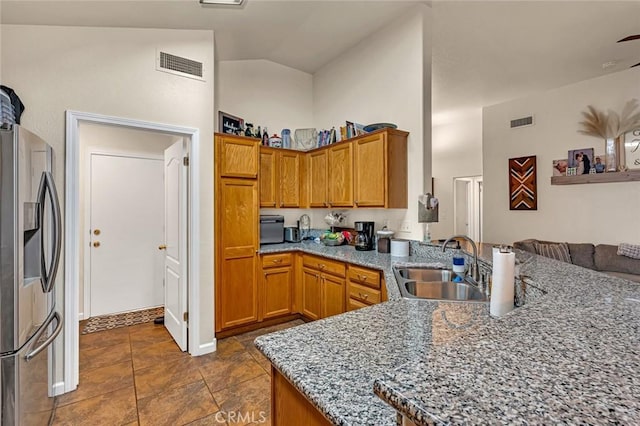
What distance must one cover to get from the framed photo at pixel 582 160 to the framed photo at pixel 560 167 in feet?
0.23

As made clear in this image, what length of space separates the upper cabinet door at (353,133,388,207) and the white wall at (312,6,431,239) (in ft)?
1.14

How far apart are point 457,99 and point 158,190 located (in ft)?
16.7

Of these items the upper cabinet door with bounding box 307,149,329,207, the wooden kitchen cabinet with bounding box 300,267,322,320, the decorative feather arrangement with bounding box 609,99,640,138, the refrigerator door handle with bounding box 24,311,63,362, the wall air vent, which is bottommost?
the wooden kitchen cabinet with bounding box 300,267,322,320

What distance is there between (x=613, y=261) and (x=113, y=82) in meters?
5.84

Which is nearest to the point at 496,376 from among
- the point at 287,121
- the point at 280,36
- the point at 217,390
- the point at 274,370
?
the point at 274,370

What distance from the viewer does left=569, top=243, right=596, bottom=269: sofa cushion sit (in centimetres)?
401

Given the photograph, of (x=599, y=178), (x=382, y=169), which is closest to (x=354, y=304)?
(x=382, y=169)

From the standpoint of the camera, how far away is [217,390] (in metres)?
2.24

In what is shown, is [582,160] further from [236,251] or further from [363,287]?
[236,251]

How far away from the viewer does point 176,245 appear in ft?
9.73

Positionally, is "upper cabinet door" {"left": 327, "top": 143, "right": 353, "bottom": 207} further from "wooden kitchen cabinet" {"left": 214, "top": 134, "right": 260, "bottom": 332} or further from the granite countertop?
the granite countertop

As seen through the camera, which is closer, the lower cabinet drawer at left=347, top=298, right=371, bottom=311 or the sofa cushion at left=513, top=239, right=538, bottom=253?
the lower cabinet drawer at left=347, top=298, right=371, bottom=311

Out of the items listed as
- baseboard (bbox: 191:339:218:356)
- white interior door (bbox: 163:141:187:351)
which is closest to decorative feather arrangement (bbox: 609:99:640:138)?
white interior door (bbox: 163:141:187:351)

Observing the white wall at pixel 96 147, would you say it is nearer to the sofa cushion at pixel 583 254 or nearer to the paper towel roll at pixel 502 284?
the paper towel roll at pixel 502 284
